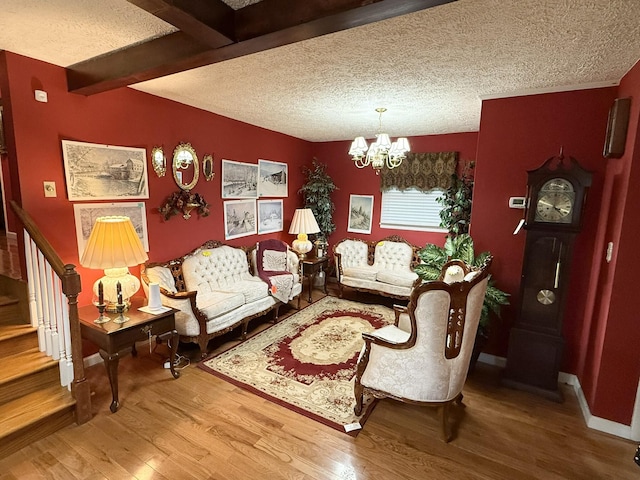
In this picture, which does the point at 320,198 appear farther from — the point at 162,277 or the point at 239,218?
the point at 162,277

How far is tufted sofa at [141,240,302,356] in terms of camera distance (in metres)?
3.08

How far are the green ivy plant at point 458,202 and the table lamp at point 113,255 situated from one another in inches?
151

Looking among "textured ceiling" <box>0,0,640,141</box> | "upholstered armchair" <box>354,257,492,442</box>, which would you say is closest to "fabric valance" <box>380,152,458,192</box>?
"textured ceiling" <box>0,0,640,141</box>

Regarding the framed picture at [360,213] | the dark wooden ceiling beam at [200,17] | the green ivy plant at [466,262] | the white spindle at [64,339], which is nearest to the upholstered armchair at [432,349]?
the green ivy plant at [466,262]

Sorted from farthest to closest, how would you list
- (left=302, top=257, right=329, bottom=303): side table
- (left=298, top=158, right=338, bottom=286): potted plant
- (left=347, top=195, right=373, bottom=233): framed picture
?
(left=347, top=195, right=373, bottom=233): framed picture → (left=298, top=158, right=338, bottom=286): potted plant → (left=302, top=257, right=329, bottom=303): side table

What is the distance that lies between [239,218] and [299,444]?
309 centimetres

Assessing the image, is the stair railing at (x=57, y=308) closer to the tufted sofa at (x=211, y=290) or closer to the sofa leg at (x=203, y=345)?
the tufted sofa at (x=211, y=290)

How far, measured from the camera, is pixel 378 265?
5.29 m

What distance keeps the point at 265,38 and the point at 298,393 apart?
2.55 metres

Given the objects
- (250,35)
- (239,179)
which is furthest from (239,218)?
(250,35)

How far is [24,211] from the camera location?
7.89 feet

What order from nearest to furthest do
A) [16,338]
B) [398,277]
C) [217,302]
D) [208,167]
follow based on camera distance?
[16,338] → [217,302] → [208,167] → [398,277]

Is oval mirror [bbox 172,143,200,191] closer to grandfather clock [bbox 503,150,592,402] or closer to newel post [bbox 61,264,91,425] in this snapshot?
newel post [bbox 61,264,91,425]

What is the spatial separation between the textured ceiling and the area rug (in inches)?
103
